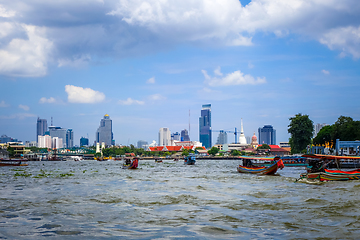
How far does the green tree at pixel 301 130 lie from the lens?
8775 cm

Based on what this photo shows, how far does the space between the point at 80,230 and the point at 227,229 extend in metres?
4.92

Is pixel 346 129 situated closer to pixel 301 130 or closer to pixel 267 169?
→ pixel 301 130

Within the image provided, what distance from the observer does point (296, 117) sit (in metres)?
89.4

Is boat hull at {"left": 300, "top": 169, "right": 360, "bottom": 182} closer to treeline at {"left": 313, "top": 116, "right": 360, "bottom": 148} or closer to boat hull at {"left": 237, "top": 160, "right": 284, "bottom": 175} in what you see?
boat hull at {"left": 237, "top": 160, "right": 284, "bottom": 175}

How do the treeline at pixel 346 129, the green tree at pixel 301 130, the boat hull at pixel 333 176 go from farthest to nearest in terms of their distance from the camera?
the green tree at pixel 301 130
the treeline at pixel 346 129
the boat hull at pixel 333 176

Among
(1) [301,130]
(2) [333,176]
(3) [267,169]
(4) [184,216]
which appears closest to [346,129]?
(1) [301,130]

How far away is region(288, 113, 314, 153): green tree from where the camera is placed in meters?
87.8

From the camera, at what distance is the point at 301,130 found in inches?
3477

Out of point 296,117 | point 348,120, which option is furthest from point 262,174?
point 296,117

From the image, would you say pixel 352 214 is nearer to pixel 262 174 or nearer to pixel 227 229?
pixel 227 229

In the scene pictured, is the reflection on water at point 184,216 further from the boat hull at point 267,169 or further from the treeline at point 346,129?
the treeline at point 346,129

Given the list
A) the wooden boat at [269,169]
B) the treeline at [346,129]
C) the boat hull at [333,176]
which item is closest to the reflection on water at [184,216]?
the boat hull at [333,176]

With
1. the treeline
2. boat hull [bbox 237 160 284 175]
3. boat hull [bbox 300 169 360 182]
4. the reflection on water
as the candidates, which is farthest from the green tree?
the reflection on water

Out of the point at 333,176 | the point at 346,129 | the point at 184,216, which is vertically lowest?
the point at 184,216
